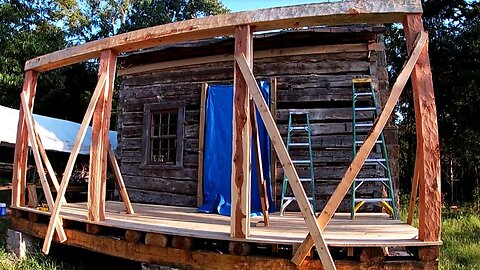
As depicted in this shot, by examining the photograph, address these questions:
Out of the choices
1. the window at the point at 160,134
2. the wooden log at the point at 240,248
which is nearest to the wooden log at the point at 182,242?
the wooden log at the point at 240,248

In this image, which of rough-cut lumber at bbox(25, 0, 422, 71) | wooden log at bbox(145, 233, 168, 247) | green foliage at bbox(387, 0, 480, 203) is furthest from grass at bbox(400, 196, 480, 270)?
green foliage at bbox(387, 0, 480, 203)

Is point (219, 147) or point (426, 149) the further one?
point (219, 147)

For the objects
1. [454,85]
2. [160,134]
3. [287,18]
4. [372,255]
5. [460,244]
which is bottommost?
[460,244]

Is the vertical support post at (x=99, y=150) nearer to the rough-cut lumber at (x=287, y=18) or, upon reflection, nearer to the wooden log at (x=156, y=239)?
the rough-cut lumber at (x=287, y=18)

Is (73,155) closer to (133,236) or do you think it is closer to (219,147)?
(133,236)

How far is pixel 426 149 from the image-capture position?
10.9ft

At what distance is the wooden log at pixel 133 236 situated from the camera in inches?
167

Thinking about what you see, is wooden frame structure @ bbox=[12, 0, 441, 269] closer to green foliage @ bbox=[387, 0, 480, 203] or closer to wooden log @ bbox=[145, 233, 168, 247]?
wooden log @ bbox=[145, 233, 168, 247]

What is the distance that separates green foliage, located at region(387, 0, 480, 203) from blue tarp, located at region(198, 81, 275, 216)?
8216 millimetres

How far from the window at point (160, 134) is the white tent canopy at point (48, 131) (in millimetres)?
3586

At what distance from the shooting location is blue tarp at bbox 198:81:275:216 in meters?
6.60

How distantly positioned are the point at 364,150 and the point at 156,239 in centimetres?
225

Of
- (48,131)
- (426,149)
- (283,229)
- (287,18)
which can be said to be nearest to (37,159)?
(283,229)

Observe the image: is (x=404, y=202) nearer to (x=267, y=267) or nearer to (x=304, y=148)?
(x=304, y=148)
